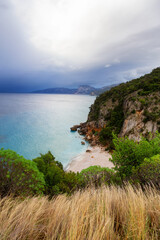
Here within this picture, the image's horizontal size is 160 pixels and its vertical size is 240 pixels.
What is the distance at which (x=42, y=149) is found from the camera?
34.0m

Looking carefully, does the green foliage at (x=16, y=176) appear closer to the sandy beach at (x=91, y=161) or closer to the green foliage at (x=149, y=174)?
the green foliage at (x=149, y=174)

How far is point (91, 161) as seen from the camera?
2553 centimetres

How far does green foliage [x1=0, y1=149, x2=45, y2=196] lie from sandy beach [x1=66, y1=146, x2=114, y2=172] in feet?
59.2

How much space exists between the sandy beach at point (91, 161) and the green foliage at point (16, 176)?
710 inches

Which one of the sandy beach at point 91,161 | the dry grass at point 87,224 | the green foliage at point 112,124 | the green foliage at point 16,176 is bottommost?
the sandy beach at point 91,161

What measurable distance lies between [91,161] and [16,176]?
21.4 m

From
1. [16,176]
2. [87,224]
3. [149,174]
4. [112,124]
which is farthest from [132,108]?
[87,224]

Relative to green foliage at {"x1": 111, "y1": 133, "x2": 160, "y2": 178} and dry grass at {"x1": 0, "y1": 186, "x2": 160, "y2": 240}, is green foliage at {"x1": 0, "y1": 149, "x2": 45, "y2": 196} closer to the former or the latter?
dry grass at {"x1": 0, "y1": 186, "x2": 160, "y2": 240}

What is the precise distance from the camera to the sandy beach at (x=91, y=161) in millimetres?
23875

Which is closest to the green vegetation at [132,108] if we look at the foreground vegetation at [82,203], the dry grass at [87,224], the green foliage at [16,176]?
the foreground vegetation at [82,203]

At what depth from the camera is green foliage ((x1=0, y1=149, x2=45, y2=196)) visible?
5633mm

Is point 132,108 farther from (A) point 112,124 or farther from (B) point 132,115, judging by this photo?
(A) point 112,124

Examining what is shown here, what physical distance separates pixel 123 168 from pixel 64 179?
5.14 m

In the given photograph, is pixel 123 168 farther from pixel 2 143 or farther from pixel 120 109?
pixel 2 143
